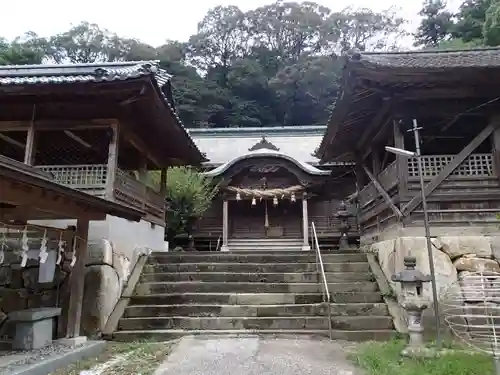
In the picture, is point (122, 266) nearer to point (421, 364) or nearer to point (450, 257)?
point (421, 364)

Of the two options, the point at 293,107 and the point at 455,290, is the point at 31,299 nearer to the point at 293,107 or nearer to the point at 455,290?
the point at 455,290

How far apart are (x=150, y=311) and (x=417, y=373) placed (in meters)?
4.84

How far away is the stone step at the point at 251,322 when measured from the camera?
695 centimetres

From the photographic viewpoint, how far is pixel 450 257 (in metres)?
6.98

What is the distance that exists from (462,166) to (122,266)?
717cm

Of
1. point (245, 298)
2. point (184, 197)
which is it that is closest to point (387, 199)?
point (245, 298)

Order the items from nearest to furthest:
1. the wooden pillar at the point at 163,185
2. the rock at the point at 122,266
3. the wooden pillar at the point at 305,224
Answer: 1. the rock at the point at 122,266
2. the wooden pillar at the point at 163,185
3. the wooden pillar at the point at 305,224

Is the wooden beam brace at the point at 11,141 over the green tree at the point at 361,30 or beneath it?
beneath

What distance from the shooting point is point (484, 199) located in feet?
24.6

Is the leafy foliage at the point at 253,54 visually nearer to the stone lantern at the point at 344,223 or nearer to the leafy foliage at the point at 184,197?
the leafy foliage at the point at 184,197

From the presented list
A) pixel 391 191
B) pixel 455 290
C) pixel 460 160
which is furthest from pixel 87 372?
pixel 460 160

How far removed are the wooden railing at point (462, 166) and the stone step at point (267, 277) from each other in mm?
2397

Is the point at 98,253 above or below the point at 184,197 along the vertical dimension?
below

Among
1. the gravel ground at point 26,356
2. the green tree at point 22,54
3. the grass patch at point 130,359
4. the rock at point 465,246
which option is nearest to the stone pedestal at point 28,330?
the gravel ground at point 26,356
